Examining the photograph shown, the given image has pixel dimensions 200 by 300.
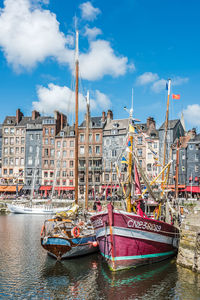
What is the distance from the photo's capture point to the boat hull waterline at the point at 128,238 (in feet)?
59.4

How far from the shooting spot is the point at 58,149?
242ft

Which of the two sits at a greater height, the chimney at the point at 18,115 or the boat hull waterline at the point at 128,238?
the chimney at the point at 18,115

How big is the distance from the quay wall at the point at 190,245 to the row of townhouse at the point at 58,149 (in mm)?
45478

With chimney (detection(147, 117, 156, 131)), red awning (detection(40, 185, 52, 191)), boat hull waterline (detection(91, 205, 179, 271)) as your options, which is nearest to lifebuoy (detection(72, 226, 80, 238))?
boat hull waterline (detection(91, 205, 179, 271))

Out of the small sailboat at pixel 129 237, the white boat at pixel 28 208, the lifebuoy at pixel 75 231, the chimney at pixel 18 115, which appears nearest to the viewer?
the small sailboat at pixel 129 237

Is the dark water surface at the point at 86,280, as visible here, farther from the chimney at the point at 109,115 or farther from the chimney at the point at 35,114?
the chimney at the point at 35,114

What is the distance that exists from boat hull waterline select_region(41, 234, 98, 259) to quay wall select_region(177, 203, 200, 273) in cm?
652

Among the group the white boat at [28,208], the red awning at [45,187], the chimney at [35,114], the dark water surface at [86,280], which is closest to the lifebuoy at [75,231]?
the dark water surface at [86,280]

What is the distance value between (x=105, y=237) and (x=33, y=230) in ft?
58.9

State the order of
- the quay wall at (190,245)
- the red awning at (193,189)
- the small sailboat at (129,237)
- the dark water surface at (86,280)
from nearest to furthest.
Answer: the dark water surface at (86,280)
the quay wall at (190,245)
the small sailboat at (129,237)
the red awning at (193,189)

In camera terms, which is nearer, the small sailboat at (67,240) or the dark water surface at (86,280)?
the dark water surface at (86,280)

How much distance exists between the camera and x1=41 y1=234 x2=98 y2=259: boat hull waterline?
20203 millimetres

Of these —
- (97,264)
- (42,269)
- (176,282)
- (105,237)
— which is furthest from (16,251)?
(176,282)

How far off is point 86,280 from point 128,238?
11.3ft
